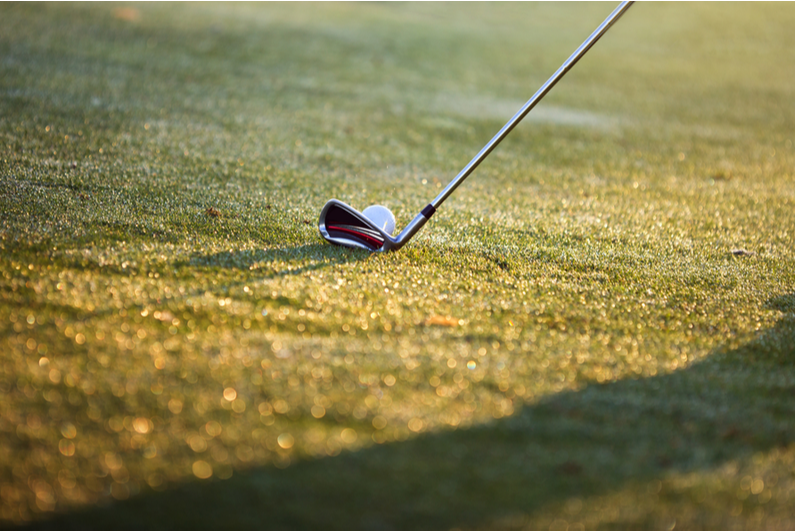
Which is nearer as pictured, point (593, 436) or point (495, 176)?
point (593, 436)

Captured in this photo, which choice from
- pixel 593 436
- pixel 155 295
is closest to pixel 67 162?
pixel 155 295

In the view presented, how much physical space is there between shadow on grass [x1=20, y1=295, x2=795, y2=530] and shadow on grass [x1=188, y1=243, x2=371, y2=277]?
1521 mm

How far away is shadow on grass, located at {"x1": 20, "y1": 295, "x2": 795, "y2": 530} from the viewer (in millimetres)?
1722

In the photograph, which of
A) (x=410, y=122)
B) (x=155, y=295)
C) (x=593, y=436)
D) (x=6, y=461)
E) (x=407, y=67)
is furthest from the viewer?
(x=407, y=67)

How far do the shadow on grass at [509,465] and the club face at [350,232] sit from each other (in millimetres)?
1622

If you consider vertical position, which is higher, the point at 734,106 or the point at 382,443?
the point at 734,106

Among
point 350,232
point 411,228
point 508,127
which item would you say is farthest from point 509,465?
point 508,127

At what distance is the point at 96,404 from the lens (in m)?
2.06

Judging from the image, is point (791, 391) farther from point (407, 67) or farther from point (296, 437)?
point (407, 67)

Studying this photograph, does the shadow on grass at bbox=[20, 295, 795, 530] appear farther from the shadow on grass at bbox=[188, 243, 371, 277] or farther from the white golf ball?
the white golf ball

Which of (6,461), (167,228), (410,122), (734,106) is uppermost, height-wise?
(734,106)

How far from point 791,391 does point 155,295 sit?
2.93 m

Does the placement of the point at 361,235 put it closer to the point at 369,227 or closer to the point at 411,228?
the point at 369,227

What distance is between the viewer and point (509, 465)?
1.97m
